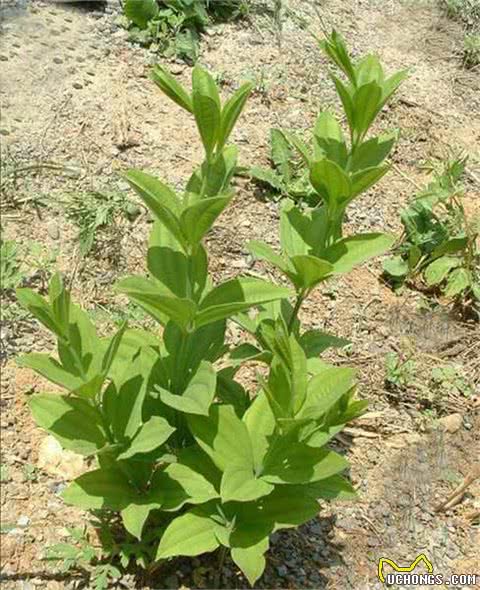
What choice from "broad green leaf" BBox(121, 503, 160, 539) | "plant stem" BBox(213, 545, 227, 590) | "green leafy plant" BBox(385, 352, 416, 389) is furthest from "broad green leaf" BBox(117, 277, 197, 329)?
"green leafy plant" BBox(385, 352, 416, 389)

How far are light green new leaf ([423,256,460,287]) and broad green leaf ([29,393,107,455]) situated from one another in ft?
5.62

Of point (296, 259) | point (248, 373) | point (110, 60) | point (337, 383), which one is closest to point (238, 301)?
point (296, 259)

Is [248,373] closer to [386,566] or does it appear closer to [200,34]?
[386,566]

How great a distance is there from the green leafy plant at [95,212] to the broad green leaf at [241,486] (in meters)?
1.21

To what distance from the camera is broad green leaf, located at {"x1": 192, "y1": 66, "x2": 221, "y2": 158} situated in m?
1.55

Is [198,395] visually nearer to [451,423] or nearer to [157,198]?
[157,198]

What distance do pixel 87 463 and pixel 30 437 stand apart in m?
0.17

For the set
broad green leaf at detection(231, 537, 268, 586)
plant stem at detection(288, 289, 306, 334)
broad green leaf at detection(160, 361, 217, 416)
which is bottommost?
broad green leaf at detection(231, 537, 268, 586)

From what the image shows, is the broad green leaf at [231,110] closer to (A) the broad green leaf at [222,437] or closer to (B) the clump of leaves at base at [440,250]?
(A) the broad green leaf at [222,437]

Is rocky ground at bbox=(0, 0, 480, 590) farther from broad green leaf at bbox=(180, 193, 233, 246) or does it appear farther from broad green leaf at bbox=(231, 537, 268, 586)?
broad green leaf at bbox=(180, 193, 233, 246)

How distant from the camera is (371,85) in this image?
5.70 ft

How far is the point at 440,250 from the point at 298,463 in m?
1.60

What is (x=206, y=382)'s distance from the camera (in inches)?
66.9

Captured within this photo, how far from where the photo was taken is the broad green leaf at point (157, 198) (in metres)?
1.55
